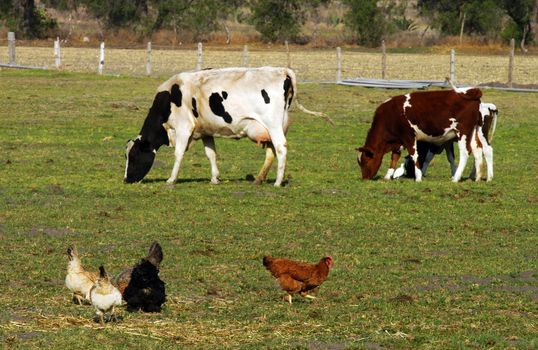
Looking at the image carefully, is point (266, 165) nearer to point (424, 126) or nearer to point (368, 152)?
point (368, 152)

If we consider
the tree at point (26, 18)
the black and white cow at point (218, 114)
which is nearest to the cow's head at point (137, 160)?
the black and white cow at point (218, 114)

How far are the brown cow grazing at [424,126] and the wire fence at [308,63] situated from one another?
26047mm

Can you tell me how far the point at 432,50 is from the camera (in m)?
84.2

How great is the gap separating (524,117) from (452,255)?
2089 cm

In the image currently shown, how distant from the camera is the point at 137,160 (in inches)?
781

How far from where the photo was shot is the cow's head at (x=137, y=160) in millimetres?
19719

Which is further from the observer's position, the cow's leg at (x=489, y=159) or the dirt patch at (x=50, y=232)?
the cow's leg at (x=489, y=159)

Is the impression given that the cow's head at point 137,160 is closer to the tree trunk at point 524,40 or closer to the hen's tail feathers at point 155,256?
the hen's tail feathers at point 155,256

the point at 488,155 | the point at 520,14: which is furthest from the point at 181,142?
the point at 520,14

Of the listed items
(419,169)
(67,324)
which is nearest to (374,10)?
(419,169)

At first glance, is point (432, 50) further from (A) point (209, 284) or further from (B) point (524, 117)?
(A) point (209, 284)

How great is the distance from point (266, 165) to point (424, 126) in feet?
9.35

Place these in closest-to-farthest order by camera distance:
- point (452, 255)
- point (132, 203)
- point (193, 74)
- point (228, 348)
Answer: point (228, 348) → point (452, 255) → point (132, 203) → point (193, 74)

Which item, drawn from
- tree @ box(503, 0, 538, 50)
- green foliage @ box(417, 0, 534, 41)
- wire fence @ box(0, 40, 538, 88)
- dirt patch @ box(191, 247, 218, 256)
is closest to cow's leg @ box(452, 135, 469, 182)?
dirt patch @ box(191, 247, 218, 256)
